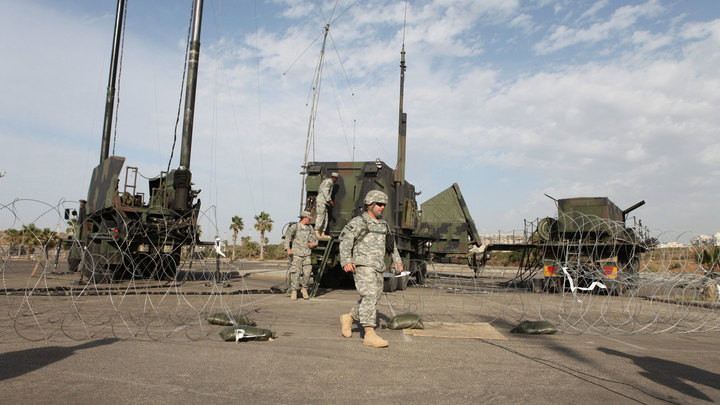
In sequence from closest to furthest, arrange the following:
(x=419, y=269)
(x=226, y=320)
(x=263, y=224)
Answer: (x=226, y=320)
(x=419, y=269)
(x=263, y=224)

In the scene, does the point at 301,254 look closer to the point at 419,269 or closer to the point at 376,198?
the point at 376,198

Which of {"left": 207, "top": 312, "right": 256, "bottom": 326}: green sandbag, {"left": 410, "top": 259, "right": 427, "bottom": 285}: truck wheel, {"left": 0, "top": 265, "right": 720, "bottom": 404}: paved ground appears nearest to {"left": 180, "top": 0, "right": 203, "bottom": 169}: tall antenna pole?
{"left": 410, "top": 259, "right": 427, "bottom": 285}: truck wheel

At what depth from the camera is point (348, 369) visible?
15.0 feet

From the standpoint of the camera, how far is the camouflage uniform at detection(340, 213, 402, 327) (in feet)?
19.4

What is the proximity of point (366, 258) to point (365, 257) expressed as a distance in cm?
2

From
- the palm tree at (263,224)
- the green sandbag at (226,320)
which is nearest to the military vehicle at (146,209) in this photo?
the green sandbag at (226,320)

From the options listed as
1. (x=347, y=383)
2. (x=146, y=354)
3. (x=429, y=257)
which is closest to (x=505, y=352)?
(x=347, y=383)

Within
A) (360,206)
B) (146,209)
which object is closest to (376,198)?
(360,206)

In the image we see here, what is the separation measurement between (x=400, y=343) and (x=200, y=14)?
14.3m

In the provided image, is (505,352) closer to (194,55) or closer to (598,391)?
(598,391)

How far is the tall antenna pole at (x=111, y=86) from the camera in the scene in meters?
20.2

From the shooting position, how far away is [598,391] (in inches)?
157

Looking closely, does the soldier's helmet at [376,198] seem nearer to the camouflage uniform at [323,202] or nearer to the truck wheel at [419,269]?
the camouflage uniform at [323,202]

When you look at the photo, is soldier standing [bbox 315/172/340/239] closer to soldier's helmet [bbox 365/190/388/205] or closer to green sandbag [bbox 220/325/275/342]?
soldier's helmet [bbox 365/190/388/205]
